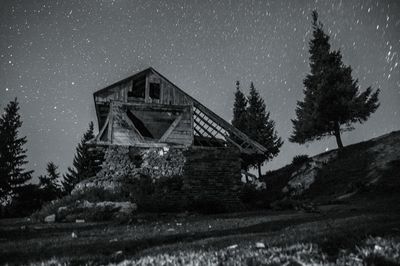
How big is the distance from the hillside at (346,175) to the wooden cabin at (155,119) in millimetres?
6502

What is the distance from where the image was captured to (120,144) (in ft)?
53.4

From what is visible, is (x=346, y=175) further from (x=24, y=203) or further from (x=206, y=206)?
(x=24, y=203)

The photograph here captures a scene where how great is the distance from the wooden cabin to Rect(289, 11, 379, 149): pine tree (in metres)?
14.7

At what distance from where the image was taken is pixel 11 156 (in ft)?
107

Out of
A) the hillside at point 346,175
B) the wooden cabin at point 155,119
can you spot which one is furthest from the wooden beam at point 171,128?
the hillside at point 346,175

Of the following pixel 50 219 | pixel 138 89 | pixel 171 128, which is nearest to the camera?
pixel 50 219

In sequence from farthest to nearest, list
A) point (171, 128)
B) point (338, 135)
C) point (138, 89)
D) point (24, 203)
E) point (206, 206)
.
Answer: point (338, 135) < point (24, 203) < point (138, 89) < point (171, 128) < point (206, 206)

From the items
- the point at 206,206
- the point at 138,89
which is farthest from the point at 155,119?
the point at 206,206

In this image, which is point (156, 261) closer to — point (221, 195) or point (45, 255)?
Result: point (45, 255)

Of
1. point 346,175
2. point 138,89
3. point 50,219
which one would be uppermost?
point 138,89

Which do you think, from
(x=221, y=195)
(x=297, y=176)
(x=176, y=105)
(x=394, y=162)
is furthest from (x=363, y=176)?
(x=176, y=105)

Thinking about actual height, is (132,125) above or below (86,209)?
above

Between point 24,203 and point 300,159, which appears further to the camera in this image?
point 300,159

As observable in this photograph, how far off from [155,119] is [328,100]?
20.6 m
